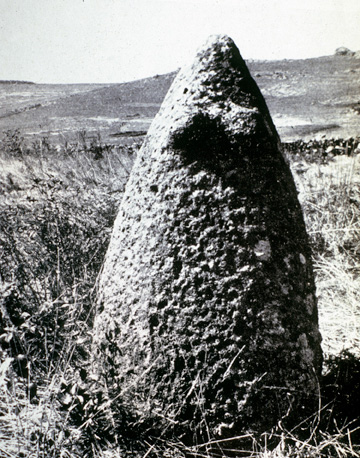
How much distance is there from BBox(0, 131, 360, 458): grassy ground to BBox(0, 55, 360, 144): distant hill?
4147 millimetres

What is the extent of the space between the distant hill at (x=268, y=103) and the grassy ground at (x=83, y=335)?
4.15 m

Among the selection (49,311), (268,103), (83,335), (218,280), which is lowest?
(83,335)

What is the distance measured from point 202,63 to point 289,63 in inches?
563

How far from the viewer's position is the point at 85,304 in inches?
87.9

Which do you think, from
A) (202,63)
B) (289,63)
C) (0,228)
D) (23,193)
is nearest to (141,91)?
(289,63)

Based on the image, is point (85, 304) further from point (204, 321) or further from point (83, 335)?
point (204, 321)

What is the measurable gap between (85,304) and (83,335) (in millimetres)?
246

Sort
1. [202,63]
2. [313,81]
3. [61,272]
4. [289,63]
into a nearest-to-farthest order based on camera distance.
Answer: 1. [202,63]
2. [61,272]
3. [313,81]
4. [289,63]

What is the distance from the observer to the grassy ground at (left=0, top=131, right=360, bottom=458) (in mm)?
1549

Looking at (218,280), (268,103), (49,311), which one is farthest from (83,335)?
(268,103)

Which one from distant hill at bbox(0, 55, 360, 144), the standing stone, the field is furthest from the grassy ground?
distant hill at bbox(0, 55, 360, 144)

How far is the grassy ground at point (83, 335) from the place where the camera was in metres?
1.55

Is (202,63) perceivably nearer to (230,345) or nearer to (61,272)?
(230,345)

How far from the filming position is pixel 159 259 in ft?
5.27
